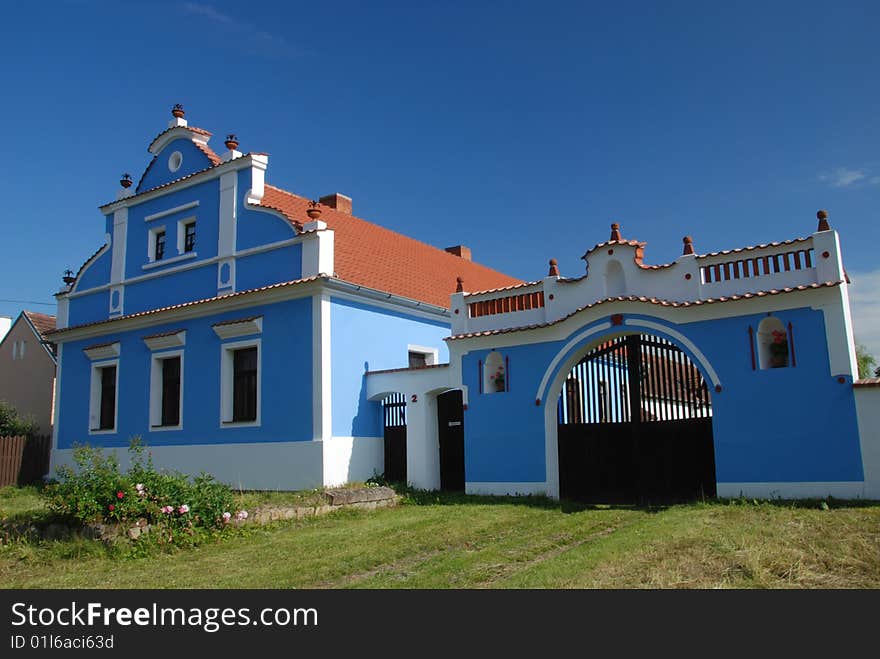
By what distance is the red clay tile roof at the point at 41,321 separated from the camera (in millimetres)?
26672

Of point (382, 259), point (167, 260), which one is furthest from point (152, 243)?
point (382, 259)

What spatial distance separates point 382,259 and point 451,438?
19.9ft

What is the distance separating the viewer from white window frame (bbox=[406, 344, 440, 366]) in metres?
19.4

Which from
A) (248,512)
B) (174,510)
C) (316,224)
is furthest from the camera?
(316,224)

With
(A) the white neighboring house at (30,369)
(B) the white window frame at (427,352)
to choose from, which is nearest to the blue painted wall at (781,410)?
(B) the white window frame at (427,352)

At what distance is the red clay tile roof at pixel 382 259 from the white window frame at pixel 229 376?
9.07ft

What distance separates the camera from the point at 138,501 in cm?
1144

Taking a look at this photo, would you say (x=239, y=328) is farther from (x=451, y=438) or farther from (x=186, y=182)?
(x=451, y=438)

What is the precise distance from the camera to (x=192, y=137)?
2047cm

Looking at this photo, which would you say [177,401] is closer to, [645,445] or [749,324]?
[645,445]

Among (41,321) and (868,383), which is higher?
(41,321)
